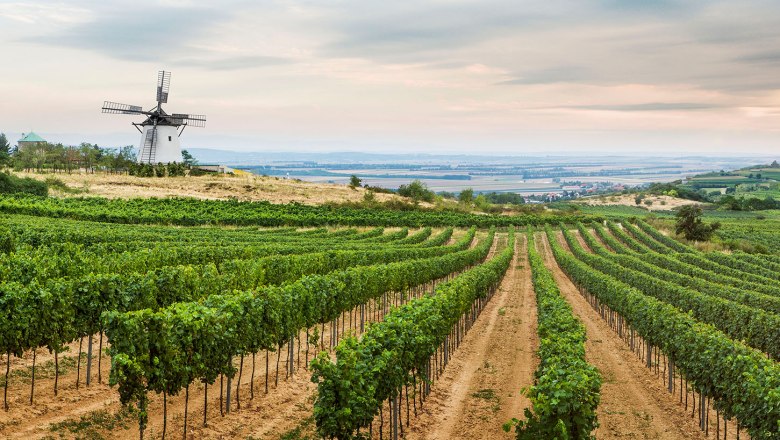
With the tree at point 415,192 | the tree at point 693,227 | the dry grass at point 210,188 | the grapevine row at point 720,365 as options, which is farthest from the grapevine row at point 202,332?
the tree at point 415,192

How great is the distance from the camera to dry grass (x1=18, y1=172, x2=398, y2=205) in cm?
10025

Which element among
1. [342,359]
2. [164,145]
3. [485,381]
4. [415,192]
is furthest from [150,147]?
[342,359]

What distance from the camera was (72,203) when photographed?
7825cm

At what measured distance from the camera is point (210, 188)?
11181 cm

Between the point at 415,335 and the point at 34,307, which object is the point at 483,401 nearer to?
the point at 415,335

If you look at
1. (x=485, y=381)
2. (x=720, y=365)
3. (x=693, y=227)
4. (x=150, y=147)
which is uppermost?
(x=150, y=147)

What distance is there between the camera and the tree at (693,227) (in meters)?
95.6

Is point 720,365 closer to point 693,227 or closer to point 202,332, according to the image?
point 202,332

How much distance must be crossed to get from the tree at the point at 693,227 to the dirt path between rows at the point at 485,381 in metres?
65.4

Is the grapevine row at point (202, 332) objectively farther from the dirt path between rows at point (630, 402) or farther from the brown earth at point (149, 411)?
the dirt path between rows at point (630, 402)

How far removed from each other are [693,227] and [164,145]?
3423 inches

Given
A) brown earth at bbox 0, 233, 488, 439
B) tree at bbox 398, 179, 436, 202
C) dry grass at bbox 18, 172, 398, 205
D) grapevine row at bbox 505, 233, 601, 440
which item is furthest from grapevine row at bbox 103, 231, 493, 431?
tree at bbox 398, 179, 436, 202

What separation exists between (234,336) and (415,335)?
4.95 metres

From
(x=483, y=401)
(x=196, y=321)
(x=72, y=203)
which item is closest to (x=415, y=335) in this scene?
(x=483, y=401)
